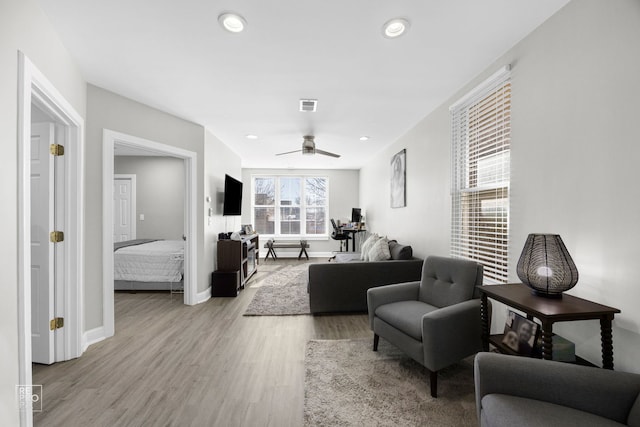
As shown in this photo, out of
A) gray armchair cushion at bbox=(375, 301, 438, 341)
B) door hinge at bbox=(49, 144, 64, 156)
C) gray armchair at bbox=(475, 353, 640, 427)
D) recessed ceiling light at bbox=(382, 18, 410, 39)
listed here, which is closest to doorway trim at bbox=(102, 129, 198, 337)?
door hinge at bbox=(49, 144, 64, 156)

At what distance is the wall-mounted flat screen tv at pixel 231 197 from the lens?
469cm

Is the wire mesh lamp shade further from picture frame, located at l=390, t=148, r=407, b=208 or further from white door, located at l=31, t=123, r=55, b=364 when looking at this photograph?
white door, located at l=31, t=123, r=55, b=364

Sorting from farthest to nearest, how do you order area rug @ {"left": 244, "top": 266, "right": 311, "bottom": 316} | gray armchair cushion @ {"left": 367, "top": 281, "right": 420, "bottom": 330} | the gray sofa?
1. area rug @ {"left": 244, "top": 266, "right": 311, "bottom": 316}
2. the gray sofa
3. gray armchair cushion @ {"left": 367, "top": 281, "right": 420, "bottom": 330}

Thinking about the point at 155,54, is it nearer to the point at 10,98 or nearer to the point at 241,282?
the point at 10,98

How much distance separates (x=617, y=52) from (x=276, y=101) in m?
2.62

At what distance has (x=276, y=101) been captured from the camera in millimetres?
3096

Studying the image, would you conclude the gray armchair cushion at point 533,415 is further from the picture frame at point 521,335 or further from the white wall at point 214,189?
the white wall at point 214,189

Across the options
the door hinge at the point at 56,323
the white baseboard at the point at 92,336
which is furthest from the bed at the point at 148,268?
the door hinge at the point at 56,323

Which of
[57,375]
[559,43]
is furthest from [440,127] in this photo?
[57,375]

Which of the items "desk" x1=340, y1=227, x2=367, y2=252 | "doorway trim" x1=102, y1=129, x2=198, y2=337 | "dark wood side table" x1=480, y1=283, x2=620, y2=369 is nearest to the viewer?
"dark wood side table" x1=480, y1=283, x2=620, y2=369

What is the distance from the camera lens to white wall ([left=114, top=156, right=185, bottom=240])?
5.99 metres

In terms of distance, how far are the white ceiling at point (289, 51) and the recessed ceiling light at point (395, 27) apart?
3 cm

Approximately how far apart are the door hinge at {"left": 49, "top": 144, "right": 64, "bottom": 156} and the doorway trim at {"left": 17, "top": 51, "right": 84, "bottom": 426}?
0.13 ft

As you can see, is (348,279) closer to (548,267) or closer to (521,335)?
(521,335)
